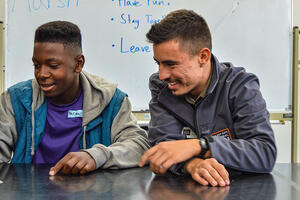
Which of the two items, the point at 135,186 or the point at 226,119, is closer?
the point at 135,186

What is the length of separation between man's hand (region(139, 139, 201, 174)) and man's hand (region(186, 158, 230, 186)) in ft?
0.13

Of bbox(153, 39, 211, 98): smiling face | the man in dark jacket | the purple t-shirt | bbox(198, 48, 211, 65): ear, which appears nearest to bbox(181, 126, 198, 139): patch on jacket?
the man in dark jacket

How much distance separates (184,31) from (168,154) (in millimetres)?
458

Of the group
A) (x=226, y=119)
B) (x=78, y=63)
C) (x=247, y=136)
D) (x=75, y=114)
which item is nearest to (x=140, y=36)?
(x=78, y=63)

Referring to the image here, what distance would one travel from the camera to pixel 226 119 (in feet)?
3.86

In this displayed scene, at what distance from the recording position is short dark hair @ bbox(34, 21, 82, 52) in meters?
1.40

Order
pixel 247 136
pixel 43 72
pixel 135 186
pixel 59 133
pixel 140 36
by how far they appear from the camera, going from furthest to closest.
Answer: pixel 140 36
pixel 59 133
pixel 43 72
pixel 247 136
pixel 135 186

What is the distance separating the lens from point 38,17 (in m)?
2.27

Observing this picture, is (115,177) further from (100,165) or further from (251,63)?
(251,63)

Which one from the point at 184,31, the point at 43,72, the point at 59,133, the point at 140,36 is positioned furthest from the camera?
the point at 140,36

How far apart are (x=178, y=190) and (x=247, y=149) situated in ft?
1.00

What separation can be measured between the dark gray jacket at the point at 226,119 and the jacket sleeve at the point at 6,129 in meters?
0.58

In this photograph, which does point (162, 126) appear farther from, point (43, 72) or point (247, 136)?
point (43, 72)

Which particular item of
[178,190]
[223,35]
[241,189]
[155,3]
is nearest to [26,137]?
[178,190]
